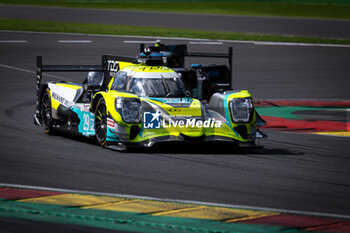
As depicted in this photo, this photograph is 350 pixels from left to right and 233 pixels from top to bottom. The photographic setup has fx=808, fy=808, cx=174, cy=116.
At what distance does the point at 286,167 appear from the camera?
1267 cm

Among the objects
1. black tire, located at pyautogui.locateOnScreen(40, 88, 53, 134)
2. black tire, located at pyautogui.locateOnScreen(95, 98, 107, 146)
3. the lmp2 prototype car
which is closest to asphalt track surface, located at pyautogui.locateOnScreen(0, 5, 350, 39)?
black tire, located at pyautogui.locateOnScreen(40, 88, 53, 134)

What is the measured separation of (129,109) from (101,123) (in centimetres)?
81

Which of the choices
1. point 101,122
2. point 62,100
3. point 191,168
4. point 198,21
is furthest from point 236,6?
point 191,168

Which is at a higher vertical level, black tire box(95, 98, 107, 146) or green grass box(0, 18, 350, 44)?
A: green grass box(0, 18, 350, 44)

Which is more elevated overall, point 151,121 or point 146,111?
point 146,111

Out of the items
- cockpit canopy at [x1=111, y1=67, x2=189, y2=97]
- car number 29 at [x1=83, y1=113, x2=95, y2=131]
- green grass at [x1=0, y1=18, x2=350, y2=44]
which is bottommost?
car number 29 at [x1=83, y1=113, x2=95, y2=131]

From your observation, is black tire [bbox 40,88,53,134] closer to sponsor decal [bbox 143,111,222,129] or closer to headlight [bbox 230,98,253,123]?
sponsor decal [bbox 143,111,222,129]

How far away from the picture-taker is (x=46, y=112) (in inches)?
643

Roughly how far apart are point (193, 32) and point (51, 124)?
71.8 ft

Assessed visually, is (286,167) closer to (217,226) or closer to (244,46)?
(217,226)

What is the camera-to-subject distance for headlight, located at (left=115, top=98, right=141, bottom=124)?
13.6 meters

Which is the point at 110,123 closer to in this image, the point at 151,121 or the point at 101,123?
the point at 101,123

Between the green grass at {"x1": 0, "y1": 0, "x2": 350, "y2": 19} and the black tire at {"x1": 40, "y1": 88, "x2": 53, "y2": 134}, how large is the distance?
34.1 m

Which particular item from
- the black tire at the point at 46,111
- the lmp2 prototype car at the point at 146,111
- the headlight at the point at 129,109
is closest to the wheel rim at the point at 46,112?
the black tire at the point at 46,111
